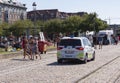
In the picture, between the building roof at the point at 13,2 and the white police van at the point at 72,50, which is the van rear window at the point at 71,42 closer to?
the white police van at the point at 72,50

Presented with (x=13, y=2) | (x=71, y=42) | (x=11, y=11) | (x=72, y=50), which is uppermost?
(x=13, y=2)

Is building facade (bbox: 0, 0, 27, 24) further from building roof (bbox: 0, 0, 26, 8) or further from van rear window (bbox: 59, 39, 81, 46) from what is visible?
van rear window (bbox: 59, 39, 81, 46)

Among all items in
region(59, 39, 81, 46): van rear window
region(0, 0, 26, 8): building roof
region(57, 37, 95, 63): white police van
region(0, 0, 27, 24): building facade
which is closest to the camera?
region(57, 37, 95, 63): white police van

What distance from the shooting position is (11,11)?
140 meters

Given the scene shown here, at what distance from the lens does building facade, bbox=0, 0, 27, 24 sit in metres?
134

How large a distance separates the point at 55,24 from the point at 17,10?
110 feet

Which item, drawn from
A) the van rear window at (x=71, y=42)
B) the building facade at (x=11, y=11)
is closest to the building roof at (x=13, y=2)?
the building facade at (x=11, y=11)

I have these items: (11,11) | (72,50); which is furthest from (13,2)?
(72,50)

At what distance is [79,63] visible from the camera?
91.6 ft

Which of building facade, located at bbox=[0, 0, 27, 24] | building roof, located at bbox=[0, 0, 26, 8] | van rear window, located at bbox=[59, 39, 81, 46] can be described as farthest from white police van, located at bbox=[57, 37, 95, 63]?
building roof, located at bbox=[0, 0, 26, 8]

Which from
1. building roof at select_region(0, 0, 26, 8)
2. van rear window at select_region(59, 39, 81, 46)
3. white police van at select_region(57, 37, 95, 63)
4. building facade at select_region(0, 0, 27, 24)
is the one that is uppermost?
building roof at select_region(0, 0, 26, 8)

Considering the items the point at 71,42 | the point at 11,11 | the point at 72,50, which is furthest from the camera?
the point at 11,11

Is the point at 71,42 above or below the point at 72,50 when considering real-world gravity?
above

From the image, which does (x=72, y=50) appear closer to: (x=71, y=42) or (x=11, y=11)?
(x=71, y=42)
